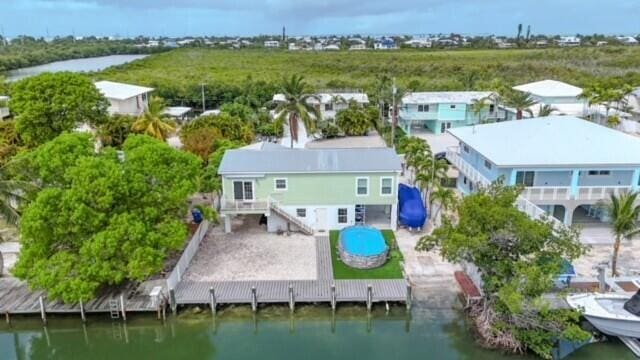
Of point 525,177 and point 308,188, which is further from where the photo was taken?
point 308,188

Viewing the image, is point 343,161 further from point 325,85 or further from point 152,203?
point 325,85

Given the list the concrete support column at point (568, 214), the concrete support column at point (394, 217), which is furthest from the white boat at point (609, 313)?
the concrete support column at point (394, 217)

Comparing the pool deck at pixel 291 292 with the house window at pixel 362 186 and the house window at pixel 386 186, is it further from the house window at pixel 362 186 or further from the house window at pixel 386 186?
the house window at pixel 386 186

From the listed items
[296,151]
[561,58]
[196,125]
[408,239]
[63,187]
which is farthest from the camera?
[561,58]

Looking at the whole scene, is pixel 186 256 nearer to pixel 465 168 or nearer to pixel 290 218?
pixel 290 218

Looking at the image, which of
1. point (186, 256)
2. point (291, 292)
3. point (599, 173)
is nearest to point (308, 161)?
point (186, 256)

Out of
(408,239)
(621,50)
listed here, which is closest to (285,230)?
(408,239)
